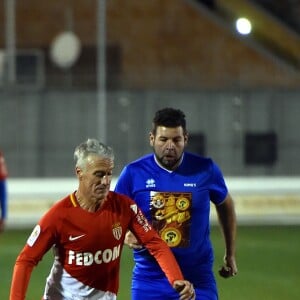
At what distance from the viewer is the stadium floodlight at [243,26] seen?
2614cm

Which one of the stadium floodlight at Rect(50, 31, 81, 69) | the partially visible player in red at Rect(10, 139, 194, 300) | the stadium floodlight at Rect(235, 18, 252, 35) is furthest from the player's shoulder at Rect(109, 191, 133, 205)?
the stadium floodlight at Rect(235, 18, 252, 35)

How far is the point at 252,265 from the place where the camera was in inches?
569

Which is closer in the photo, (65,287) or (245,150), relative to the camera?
(65,287)

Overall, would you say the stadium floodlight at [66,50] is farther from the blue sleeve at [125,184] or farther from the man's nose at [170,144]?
the man's nose at [170,144]

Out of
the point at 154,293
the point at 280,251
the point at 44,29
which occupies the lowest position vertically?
the point at 280,251

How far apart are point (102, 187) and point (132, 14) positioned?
19863mm

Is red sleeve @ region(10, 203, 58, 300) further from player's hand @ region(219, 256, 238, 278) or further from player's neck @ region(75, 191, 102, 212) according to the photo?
player's hand @ region(219, 256, 238, 278)

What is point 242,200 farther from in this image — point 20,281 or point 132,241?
point 20,281

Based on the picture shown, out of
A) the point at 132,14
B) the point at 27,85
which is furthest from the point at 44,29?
the point at 27,85

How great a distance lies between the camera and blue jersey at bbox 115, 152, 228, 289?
6.88 metres

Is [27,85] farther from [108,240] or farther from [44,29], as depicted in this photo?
[108,240]

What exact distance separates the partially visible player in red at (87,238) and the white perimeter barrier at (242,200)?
1318 cm

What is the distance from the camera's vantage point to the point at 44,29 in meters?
25.2

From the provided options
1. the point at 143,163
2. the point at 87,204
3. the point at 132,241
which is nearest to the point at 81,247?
the point at 87,204
